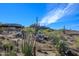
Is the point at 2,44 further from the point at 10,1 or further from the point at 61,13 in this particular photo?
the point at 61,13

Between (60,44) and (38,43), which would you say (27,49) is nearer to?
(38,43)

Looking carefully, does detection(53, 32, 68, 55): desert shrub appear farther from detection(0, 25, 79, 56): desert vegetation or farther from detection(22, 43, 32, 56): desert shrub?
detection(22, 43, 32, 56): desert shrub

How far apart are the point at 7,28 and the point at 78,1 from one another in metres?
0.74

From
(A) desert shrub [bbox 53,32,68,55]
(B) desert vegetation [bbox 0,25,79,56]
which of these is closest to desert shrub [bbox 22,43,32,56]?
(B) desert vegetation [bbox 0,25,79,56]

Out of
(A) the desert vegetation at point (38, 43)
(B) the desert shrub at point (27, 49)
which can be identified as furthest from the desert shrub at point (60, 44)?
(B) the desert shrub at point (27, 49)

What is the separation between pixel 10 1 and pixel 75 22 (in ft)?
2.18

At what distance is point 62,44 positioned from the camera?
125cm

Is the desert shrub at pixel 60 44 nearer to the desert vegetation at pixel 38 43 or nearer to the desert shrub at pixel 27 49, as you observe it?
the desert vegetation at pixel 38 43

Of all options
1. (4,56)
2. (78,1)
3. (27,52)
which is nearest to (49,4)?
(78,1)

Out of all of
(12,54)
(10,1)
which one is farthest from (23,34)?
(10,1)

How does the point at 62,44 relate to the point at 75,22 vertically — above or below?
below

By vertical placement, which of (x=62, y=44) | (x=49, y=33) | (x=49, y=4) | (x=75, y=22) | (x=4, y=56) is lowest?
(x=4, y=56)

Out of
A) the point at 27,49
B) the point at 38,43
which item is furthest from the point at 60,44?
the point at 27,49

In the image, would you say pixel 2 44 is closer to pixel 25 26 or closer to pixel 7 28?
pixel 7 28
